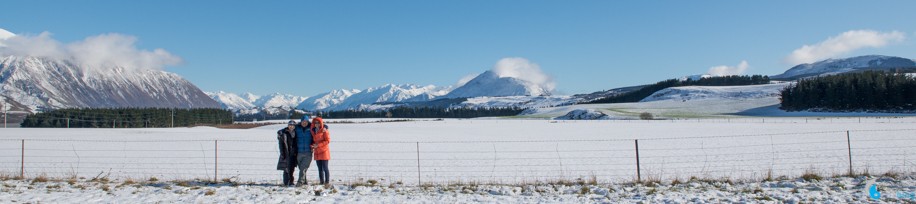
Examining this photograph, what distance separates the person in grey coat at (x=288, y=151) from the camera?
12.2 m

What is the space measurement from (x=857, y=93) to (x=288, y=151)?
383 feet

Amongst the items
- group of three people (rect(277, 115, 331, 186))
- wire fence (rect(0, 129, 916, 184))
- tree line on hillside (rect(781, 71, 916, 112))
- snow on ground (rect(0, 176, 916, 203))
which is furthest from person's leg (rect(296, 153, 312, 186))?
tree line on hillside (rect(781, 71, 916, 112))

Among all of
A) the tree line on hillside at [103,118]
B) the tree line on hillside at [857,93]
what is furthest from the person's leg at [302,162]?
the tree line on hillside at [857,93]

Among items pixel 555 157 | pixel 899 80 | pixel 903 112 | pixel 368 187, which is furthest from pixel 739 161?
pixel 899 80

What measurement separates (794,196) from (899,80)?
11048 centimetres

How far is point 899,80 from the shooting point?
96.1 meters

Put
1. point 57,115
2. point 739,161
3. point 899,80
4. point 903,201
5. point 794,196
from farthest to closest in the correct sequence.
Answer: point 899,80
point 57,115
point 739,161
point 794,196
point 903,201

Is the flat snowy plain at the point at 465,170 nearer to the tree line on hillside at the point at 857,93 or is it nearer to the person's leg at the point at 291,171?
the person's leg at the point at 291,171

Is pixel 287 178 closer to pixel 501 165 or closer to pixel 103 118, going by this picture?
pixel 501 165

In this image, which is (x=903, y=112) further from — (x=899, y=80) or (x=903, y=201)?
(x=903, y=201)

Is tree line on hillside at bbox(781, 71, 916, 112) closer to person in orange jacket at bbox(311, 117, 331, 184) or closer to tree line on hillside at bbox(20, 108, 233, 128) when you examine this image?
person in orange jacket at bbox(311, 117, 331, 184)

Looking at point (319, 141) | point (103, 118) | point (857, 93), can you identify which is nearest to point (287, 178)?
point (319, 141)

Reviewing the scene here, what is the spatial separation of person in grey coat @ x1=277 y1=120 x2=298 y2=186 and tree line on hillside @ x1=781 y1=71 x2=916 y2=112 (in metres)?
110

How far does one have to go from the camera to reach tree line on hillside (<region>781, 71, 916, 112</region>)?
94.2m
